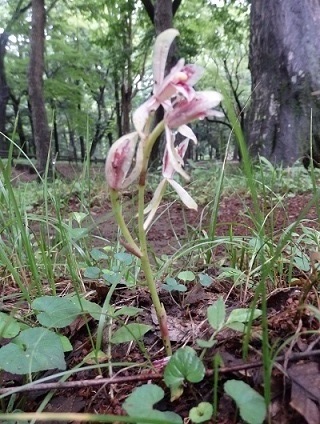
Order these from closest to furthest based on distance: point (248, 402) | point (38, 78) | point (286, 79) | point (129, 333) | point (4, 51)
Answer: point (248, 402) → point (129, 333) → point (286, 79) → point (38, 78) → point (4, 51)

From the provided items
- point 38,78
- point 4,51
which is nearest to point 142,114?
point 38,78

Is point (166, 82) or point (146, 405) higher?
point (166, 82)

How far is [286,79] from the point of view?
462 cm

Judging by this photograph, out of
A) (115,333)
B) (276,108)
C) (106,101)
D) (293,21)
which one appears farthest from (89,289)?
(106,101)

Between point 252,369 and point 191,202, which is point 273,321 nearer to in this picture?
point 252,369

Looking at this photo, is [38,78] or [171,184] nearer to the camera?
[171,184]

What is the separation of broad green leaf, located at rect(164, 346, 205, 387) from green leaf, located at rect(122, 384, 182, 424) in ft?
0.12

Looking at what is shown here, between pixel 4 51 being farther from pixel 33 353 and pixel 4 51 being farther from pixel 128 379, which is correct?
pixel 128 379

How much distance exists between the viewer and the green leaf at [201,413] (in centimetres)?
53

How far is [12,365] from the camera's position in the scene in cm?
67

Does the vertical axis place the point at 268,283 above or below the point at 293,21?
below

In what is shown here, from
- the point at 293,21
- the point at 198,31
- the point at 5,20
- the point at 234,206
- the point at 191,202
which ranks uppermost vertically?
the point at 5,20

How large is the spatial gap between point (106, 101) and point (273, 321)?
873 inches

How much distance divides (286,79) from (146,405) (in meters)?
4.71
